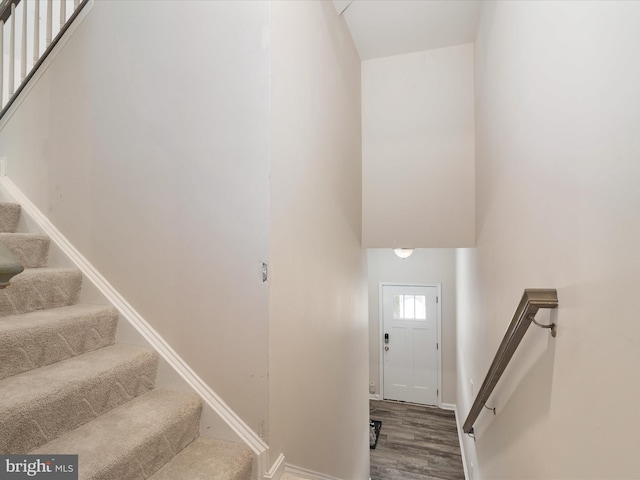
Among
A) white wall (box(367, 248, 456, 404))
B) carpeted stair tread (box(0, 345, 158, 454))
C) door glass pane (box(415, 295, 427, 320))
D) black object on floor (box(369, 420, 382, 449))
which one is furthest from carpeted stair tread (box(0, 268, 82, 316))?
door glass pane (box(415, 295, 427, 320))

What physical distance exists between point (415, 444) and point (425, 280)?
2630 mm

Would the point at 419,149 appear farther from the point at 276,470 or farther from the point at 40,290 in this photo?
the point at 40,290

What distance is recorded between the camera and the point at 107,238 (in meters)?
1.70

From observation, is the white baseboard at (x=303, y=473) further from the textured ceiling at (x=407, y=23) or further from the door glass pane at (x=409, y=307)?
the door glass pane at (x=409, y=307)

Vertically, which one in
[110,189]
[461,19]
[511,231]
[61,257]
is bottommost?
[61,257]

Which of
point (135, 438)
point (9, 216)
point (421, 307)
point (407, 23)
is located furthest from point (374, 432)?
point (407, 23)

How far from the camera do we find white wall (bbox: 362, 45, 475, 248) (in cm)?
305

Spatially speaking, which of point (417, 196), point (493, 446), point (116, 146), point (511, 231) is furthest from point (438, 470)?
point (116, 146)

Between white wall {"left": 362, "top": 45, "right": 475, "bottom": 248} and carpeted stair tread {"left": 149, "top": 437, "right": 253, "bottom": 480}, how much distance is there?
7.58 ft

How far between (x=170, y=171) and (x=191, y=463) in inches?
49.2

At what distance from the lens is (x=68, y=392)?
1173 millimetres

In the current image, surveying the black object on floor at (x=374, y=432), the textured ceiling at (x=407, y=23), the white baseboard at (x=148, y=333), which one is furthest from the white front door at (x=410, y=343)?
the white baseboard at (x=148, y=333)

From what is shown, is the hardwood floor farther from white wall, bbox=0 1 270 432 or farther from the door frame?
white wall, bbox=0 1 270 432

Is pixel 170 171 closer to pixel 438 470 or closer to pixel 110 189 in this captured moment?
pixel 110 189
